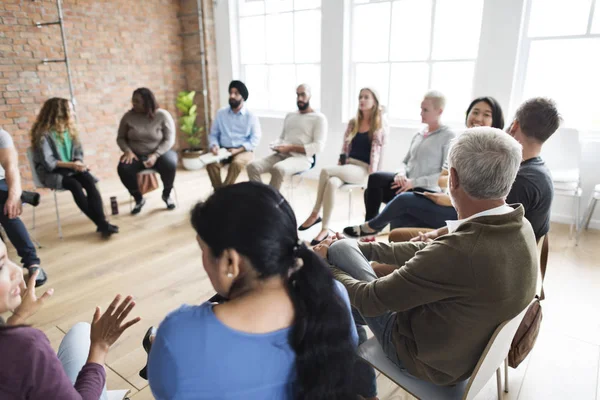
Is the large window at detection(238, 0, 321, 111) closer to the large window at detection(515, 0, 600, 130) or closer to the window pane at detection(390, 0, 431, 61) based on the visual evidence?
the window pane at detection(390, 0, 431, 61)

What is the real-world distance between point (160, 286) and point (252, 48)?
4.36 metres

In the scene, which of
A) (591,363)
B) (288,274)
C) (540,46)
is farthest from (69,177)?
(540,46)

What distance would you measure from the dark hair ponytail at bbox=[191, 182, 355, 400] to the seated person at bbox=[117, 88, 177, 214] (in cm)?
360

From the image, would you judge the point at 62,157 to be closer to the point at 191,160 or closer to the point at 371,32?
the point at 191,160

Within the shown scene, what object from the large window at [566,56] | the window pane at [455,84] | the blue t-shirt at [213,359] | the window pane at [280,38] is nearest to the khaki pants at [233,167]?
the window pane at [280,38]

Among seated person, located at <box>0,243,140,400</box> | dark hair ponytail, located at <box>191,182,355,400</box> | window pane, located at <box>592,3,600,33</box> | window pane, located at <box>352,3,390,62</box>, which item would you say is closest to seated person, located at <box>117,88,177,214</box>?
window pane, located at <box>352,3,390,62</box>

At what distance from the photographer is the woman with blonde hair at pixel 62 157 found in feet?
11.4

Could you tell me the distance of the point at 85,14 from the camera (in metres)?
5.04

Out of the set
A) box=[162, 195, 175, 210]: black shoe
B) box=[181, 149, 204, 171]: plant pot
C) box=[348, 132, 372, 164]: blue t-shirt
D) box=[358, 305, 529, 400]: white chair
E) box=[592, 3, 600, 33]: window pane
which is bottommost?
box=[162, 195, 175, 210]: black shoe

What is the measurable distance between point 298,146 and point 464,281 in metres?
3.05

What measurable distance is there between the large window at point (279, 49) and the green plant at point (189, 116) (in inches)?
35.4

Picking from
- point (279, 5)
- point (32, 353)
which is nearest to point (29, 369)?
point (32, 353)

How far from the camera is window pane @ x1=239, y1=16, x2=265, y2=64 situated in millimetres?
5871

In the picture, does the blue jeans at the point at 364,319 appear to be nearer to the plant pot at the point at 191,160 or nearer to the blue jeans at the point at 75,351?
the blue jeans at the point at 75,351
